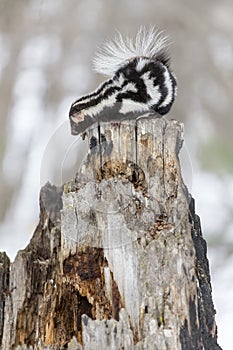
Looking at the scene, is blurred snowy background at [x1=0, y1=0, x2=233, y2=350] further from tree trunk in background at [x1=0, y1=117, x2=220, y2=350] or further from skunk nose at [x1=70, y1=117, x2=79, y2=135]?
tree trunk in background at [x1=0, y1=117, x2=220, y2=350]

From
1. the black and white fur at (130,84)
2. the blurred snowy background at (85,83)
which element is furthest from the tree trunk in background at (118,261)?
the blurred snowy background at (85,83)

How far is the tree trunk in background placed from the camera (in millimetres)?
1472

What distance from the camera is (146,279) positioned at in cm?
151

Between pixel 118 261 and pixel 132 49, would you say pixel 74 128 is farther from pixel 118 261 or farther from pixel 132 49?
pixel 118 261

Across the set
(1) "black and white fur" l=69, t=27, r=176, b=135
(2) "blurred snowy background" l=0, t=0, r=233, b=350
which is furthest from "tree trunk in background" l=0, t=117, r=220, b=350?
(2) "blurred snowy background" l=0, t=0, r=233, b=350

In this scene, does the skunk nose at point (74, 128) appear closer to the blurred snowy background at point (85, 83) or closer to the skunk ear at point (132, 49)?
the blurred snowy background at point (85, 83)

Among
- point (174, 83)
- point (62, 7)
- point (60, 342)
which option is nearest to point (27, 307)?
point (60, 342)

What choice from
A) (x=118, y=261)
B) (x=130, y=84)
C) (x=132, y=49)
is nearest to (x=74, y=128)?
(x=130, y=84)

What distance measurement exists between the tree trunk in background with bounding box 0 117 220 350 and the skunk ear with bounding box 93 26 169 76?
31 cm

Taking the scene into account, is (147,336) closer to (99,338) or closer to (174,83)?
(99,338)

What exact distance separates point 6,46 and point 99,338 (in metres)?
1.10

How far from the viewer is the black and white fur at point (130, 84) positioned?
6.02 ft

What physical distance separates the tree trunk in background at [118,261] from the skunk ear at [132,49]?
31 centimetres

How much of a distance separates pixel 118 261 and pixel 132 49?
0.80 metres
